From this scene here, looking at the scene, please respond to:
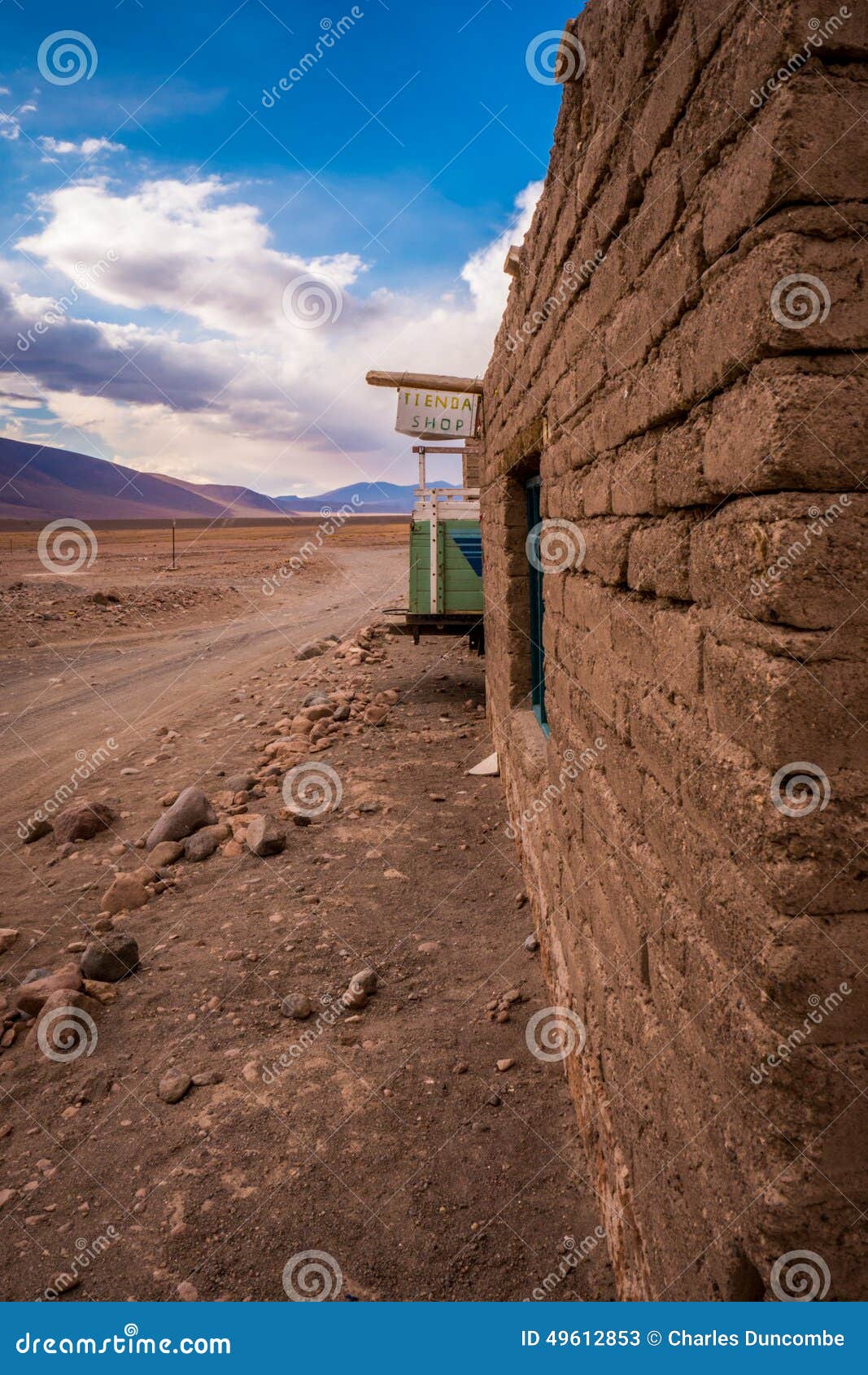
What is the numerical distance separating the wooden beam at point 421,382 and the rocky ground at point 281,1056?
4.00m

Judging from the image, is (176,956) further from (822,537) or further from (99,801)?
(822,537)

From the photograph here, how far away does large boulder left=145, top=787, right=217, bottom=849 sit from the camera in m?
5.38

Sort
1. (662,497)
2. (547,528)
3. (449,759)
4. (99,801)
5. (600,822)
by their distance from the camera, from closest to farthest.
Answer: (662,497), (600,822), (547,528), (99,801), (449,759)

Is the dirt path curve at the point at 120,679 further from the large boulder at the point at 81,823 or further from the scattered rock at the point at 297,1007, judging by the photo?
the scattered rock at the point at 297,1007

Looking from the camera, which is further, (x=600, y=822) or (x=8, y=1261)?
(x=8, y=1261)

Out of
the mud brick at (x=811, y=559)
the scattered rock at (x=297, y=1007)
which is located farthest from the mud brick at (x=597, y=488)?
the scattered rock at (x=297, y=1007)

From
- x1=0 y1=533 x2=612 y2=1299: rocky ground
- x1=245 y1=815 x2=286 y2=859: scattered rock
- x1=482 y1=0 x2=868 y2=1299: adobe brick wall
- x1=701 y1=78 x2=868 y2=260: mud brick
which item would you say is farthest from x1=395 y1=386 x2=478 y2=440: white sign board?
x1=701 y1=78 x2=868 y2=260: mud brick

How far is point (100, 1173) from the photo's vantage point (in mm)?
2709

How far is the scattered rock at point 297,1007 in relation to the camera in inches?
135

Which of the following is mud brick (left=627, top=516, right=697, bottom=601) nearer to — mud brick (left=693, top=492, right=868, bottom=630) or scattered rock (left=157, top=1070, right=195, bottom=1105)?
mud brick (left=693, top=492, right=868, bottom=630)

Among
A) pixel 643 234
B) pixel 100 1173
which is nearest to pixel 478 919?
pixel 100 1173

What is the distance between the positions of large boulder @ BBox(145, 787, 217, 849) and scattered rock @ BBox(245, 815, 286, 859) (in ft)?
1.59

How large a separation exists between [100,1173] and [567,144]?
13.4 ft

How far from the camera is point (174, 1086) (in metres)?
3.03
